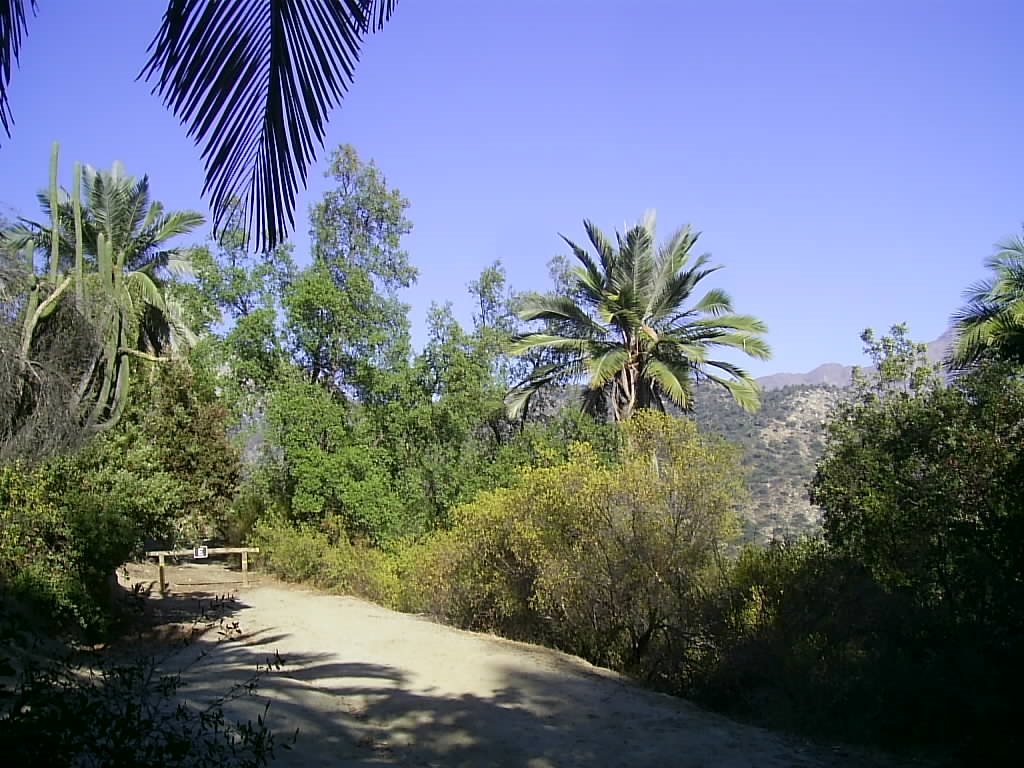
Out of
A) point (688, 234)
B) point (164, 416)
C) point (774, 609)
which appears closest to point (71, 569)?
point (774, 609)

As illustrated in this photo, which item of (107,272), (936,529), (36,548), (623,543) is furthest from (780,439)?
(36,548)

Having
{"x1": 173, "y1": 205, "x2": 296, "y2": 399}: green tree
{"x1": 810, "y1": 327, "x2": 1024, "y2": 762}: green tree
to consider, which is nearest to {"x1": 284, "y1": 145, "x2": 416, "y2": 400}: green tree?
{"x1": 173, "y1": 205, "x2": 296, "y2": 399}: green tree

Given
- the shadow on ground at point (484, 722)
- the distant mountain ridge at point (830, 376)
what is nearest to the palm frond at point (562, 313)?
the distant mountain ridge at point (830, 376)

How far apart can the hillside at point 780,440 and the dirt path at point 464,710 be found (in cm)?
1507

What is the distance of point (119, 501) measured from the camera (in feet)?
39.3

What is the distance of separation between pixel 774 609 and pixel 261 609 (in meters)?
9.54

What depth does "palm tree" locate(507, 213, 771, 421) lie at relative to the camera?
2062 cm

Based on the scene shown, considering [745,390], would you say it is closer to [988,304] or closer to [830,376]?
[988,304]

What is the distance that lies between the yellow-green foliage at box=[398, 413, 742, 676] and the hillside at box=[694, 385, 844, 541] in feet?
38.8

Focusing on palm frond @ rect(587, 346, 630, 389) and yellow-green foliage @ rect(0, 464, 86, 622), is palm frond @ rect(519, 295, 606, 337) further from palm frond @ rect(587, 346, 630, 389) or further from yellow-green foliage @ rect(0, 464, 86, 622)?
yellow-green foliage @ rect(0, 464, 86, 622)

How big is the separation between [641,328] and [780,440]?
18572 mm

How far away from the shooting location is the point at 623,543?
1323 cm

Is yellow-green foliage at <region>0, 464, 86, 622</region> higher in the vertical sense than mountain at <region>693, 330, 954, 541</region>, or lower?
lower

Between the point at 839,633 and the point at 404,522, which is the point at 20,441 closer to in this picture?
the point at 404,522
